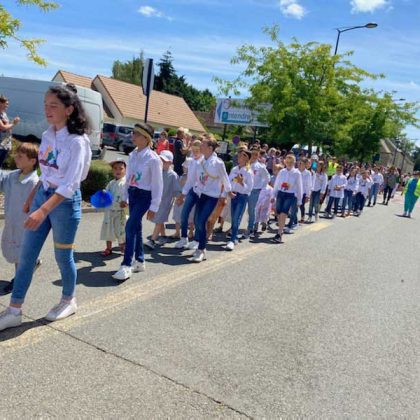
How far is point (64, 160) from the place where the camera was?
12.0 ft

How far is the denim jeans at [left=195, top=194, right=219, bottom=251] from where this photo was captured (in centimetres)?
691

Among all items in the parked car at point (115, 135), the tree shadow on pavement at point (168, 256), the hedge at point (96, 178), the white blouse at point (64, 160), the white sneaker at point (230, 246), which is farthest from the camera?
the parked car at point (115, 135)

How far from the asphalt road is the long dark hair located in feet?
5.46

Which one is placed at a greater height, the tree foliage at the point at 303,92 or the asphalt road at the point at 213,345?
the tree foliage at the point at 303,92

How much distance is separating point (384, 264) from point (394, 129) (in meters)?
30.2

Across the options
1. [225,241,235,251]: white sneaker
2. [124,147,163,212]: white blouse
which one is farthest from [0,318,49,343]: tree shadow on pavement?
[225,241,235,251]: white sneaker

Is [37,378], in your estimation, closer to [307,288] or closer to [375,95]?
[307,288]

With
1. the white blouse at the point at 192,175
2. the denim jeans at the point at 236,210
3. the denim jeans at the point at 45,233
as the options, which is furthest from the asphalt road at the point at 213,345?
the denim jeans at the point at 236,210

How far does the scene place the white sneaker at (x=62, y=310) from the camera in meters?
4.09

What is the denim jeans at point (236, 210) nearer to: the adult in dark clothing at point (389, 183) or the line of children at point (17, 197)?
the line of children at point (17, 197)

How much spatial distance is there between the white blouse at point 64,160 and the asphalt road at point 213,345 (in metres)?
1.22

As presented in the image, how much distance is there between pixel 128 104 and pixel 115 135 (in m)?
18.3

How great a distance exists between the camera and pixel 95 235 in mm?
7758

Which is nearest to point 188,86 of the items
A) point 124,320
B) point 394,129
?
point 394,129
